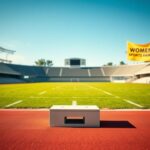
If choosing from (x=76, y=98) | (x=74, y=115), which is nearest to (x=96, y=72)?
(x=76, y=98)

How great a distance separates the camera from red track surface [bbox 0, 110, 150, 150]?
4.22m

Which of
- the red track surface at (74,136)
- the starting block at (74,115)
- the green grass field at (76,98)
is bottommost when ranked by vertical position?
the red track surface at (74,136)

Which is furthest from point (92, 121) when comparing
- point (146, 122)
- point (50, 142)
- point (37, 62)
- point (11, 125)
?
point (37, 62)

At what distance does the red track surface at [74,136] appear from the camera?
4.22 metres

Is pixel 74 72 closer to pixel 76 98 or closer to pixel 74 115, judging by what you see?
pixel 76 98

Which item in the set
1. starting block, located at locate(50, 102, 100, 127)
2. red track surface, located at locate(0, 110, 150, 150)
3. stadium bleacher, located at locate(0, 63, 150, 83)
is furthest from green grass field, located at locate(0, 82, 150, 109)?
stadium bleacher, located at locate(0, 63, 150, 83)

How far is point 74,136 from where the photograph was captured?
489cm

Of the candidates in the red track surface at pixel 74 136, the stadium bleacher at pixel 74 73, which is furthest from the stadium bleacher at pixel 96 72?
the red track surface at pixel 74 136

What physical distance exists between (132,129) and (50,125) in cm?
279

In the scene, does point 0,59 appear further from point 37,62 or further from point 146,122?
point 146,122

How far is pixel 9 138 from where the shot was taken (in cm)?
480

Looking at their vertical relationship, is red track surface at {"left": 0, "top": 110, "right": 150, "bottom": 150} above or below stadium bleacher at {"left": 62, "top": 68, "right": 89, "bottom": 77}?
below

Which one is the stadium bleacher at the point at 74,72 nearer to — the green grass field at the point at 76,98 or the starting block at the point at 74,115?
the green grass field at the point at 76,98

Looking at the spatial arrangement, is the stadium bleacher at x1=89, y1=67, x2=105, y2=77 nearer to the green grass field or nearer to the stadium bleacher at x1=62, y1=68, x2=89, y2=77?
the stadium bleacher at x1=62, y1=68, x2=89, y2=77
